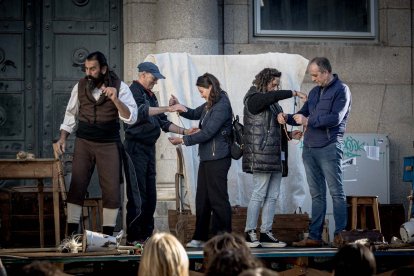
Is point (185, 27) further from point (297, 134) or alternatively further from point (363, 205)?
point (363, 205)

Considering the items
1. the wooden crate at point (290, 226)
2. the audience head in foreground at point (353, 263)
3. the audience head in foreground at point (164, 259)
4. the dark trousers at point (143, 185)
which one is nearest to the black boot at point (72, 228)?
the dark trousers at point (143, 185)

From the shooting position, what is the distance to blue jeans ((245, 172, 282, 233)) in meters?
14.3

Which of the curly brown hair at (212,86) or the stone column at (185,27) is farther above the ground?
the stone column at (185,27)

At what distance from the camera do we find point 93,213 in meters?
15.4

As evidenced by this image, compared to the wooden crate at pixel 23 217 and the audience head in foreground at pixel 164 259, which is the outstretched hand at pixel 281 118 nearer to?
the wooden crate at pixel 23 217

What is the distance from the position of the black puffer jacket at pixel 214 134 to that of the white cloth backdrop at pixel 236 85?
1.38m

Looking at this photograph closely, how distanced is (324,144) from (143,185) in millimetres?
2097

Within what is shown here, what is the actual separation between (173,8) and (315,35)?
2207 millimetres

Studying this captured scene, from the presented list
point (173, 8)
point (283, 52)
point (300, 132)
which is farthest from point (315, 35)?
point (300, 132)

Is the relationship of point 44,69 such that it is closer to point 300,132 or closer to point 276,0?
point 276,0

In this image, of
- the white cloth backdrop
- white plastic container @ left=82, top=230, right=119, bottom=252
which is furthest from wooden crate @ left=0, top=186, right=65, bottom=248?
white plastic container @ left=82, top=230, right=119, bottom=252

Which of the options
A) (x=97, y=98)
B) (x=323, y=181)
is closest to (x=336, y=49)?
(x=323, y=181)

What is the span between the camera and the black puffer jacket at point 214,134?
14219 mm

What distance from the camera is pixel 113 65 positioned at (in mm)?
17656
